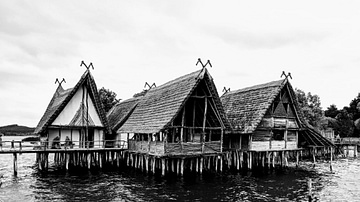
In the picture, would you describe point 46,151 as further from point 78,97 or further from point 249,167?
point 249,167

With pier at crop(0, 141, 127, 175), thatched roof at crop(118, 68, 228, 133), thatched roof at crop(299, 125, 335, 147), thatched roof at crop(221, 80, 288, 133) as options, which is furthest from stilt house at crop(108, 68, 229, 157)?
thatched roof at crop(299, 125, 335, 147)

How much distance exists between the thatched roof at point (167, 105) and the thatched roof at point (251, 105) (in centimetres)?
311

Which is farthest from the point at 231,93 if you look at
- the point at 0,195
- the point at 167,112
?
the point at 0,195

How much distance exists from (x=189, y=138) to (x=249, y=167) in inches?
222

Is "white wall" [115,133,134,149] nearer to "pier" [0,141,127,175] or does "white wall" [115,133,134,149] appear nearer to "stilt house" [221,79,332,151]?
"pier" [0,141,127,175]

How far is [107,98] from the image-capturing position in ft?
178

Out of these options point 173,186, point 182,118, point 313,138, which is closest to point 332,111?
point 313,138

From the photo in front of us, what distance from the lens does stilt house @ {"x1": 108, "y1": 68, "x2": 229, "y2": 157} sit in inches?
926

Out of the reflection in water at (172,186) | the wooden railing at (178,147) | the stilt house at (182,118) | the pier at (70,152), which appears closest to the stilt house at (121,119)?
the pier at (70,152)

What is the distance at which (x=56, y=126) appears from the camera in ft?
91.8

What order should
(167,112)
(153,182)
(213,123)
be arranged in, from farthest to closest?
(213,123) → (167,112) → (153,182)

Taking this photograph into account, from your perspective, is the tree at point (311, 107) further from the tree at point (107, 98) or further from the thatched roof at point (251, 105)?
the tree at point (107, 98)

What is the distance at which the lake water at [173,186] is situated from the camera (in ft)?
61.2

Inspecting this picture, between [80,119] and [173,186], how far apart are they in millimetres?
11394
